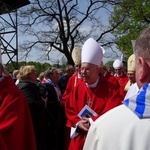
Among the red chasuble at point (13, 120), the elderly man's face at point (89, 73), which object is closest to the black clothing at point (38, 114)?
the elderly man's face at point (89, 73)

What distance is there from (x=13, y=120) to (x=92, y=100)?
150 cm

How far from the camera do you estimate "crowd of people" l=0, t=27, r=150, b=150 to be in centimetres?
139

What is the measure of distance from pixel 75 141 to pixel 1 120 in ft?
4.61

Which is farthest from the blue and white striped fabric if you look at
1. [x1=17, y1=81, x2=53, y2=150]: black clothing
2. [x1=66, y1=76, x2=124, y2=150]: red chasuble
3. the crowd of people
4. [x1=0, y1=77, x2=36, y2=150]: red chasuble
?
[x1=17, y1=81, x2=53, y2=150]: black clothing

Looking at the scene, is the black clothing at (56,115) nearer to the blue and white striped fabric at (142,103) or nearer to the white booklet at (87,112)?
the white booklet at (87,112)

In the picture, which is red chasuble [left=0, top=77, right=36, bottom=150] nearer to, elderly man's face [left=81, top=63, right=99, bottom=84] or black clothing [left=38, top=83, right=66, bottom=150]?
elderly man's face [left=81, top=63, right=99, bottom=84]

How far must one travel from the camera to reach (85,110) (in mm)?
4242

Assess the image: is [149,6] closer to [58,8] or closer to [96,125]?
[58,8]

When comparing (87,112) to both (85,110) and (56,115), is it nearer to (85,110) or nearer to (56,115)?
(85,110)

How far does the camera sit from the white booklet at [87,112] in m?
4.23

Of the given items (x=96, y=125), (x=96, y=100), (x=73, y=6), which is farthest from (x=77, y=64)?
(x=73, y=6)

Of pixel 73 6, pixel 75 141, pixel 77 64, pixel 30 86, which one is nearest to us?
pixel 75 141

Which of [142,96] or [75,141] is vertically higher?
[142,96]

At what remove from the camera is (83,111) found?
425 centimetres
